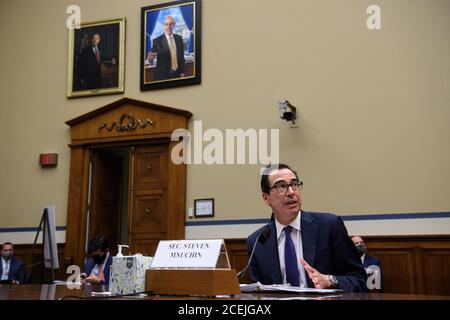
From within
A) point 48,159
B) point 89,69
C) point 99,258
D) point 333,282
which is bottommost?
point 99,258

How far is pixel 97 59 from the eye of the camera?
27.0ft

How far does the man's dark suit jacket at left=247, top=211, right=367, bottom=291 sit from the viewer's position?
2.48 meters

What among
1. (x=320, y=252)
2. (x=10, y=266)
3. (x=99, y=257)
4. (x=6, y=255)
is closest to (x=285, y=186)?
(x=320, y=252)

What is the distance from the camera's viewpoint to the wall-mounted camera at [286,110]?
6785 millimetres

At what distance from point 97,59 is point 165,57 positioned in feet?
3.94

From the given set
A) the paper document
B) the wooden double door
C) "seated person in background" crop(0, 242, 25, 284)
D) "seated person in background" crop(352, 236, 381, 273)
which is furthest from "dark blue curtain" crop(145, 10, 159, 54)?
the paper document

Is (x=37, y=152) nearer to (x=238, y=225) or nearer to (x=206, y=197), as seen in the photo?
(x=206, y=197)

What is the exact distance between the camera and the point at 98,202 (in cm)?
810

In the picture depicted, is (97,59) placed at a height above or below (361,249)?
above

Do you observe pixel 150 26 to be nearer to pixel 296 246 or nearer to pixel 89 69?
pixel 89 69

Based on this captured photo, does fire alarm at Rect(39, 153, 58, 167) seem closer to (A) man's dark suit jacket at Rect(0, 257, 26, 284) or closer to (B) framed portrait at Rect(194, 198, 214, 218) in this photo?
(A) man's dark suit jacket at Rect(0, 257, 26, 284)

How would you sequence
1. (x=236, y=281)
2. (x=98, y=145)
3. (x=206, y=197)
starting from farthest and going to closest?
(x=98, y=145) → (x=206, y=197) → (x=236, y=281)

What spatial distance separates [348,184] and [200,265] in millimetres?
5200
